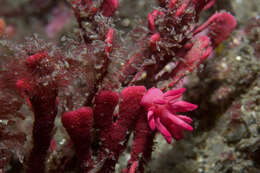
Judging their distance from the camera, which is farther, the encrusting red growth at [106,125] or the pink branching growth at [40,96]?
the encrusting red growth at [106,125]

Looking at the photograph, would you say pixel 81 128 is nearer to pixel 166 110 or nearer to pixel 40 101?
pixel 40 101

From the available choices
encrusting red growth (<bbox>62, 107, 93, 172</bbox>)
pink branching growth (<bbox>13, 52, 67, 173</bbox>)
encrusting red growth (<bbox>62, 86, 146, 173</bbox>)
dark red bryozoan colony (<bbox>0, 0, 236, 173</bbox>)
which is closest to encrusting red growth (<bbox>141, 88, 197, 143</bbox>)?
dark red bryozoan colony (<bbox>0, 0, 236, 173</bbox>)

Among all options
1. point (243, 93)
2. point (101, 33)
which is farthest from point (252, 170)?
point (101, 33)

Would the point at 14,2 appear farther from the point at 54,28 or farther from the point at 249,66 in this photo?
the point at 249,66

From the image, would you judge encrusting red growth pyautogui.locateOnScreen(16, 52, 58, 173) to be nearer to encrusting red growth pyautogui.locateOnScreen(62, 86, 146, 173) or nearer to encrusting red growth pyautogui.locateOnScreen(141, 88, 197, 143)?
encrusting red growth pyautogui.locateOnScreen(62, 86, 146, 173)

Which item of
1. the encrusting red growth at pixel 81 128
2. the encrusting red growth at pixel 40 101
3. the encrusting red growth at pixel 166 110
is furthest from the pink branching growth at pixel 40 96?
the encrusting red growth at pixel 166 110

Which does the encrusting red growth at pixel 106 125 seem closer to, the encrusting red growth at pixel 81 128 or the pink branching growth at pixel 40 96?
the encrusting red growth at pixel 81 128
